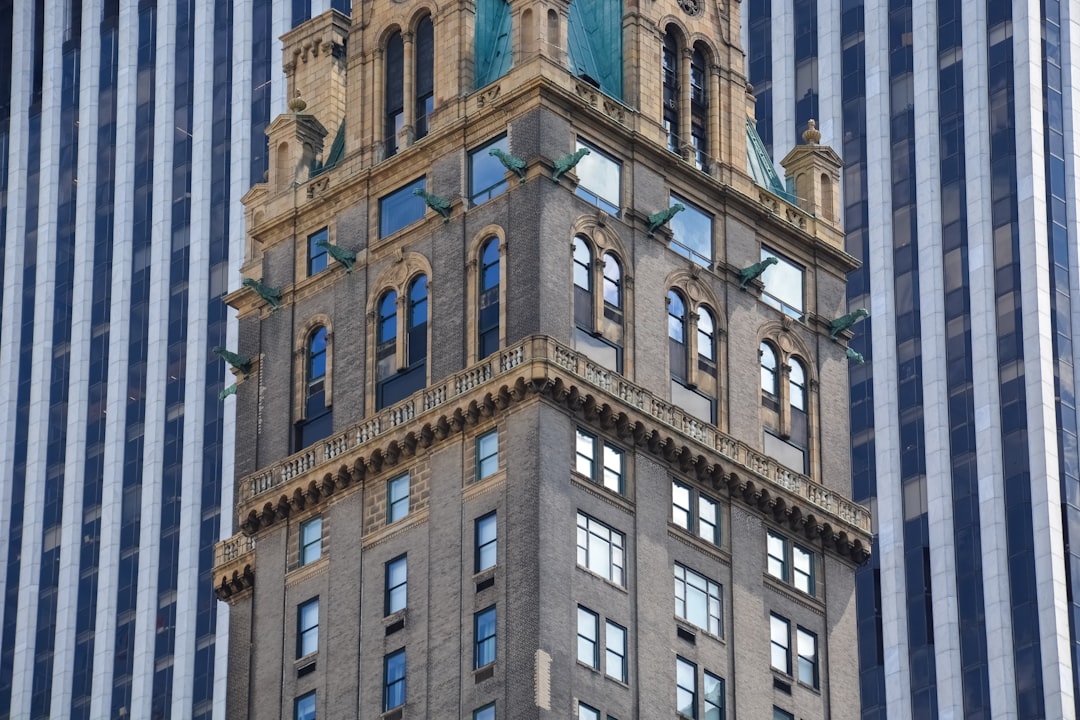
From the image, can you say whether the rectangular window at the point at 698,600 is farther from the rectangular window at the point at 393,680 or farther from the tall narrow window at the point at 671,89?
the tall narrow window at the point at 671,89

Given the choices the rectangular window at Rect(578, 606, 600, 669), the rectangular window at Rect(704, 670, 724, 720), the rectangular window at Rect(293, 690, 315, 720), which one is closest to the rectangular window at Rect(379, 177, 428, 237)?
the rectangular window at Rect(293, 690, 315, 720)

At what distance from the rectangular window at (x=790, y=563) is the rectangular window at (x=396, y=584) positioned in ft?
40.4

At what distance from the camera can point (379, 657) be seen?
118562mm

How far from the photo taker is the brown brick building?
117 meters

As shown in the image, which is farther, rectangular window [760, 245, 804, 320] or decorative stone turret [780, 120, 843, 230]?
decorative stone turret [780, 120, 843, 230]

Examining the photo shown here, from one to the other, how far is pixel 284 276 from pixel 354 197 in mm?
3816

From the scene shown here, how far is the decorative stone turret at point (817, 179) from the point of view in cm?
13312

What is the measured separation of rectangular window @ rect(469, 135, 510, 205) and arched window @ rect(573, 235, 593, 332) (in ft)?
10.7

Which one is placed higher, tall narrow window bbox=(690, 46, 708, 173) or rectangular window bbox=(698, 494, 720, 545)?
tall narrow window bbox=(690, 46, 708, 173)

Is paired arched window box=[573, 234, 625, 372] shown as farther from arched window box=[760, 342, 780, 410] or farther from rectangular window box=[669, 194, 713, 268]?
arched window box=[760, 342, 780, 410]

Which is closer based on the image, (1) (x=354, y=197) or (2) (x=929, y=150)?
(1) (x=354, y=197)

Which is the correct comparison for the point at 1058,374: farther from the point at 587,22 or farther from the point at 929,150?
the point at 587,22

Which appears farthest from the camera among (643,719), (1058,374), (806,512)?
(1058,374)

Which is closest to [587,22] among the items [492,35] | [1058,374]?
[492,35]
